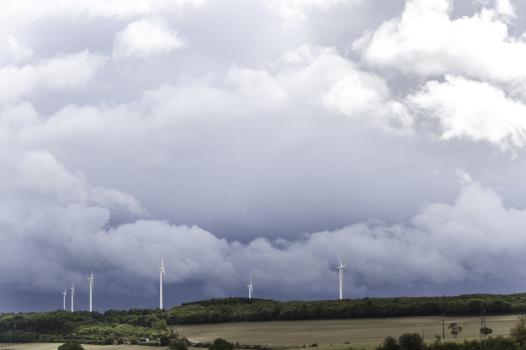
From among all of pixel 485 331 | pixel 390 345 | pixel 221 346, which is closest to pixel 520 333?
pixel 485 331

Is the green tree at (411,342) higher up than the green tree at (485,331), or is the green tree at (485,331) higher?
the green tree at (485,331)

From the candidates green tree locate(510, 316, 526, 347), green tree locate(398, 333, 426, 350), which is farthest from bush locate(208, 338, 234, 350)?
green tree locate(510, 316, 526, 347)

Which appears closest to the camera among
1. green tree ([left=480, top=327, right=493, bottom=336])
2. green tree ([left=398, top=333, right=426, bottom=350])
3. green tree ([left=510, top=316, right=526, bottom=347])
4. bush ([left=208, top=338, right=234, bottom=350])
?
green tree ([left=510, top=316, right=526, bottom=347])

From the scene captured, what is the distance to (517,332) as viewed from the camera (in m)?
168

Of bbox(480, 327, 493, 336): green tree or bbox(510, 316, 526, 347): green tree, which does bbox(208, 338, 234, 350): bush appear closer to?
bbox(480, 327, 493, 336): green tree

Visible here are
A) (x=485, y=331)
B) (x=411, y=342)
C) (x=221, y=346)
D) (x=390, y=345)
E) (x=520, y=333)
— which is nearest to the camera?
(x=520, y=333)

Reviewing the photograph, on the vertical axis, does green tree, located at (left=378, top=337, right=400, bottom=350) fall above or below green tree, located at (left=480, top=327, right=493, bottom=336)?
below

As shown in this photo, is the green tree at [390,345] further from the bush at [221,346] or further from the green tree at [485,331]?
the bush at [221,346]

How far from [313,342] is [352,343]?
15.5 meters

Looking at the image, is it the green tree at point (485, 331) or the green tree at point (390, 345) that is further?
the green tree at point (485, 331)

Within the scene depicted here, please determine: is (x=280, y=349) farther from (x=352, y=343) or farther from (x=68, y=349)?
(x=68, y=349)

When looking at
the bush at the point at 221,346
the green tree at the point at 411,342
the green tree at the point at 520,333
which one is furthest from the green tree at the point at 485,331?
the bush at the point at 221,346

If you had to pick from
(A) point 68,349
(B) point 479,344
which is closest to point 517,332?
(B) point 479,344

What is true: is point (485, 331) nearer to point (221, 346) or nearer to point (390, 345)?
point (390, 345)
